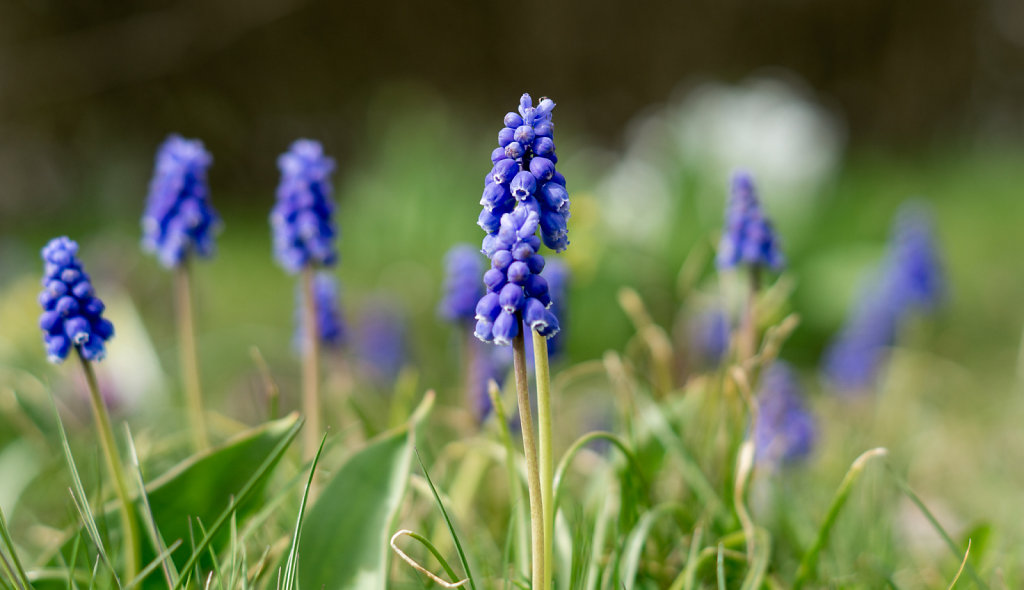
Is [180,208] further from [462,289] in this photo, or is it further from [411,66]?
[411,66]

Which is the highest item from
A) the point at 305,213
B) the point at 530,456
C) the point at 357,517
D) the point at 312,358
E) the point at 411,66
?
the point at 411,66

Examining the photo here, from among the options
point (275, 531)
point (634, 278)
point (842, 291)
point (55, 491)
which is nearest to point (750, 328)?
point (275, 531)

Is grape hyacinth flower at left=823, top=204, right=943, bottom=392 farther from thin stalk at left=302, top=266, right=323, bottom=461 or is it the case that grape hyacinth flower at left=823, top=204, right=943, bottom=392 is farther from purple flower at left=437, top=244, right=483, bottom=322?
thin stalk at left=302, top=266, right=323, bottom=461

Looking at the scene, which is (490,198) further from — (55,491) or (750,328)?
(55,491)

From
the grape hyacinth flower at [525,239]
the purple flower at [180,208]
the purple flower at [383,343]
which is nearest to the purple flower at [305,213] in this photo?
the purple flower at [180,208]

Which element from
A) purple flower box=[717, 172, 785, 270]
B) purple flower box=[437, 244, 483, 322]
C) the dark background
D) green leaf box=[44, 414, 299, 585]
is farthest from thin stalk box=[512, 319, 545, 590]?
the dark background

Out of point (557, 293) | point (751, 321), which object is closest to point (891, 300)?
point (751, 321)
